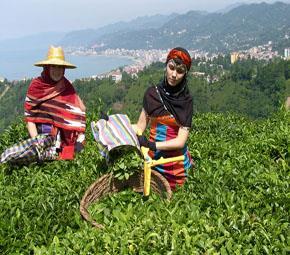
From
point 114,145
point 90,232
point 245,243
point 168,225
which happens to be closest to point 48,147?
point 114,145

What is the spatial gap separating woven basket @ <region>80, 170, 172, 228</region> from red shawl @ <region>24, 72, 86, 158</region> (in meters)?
2.24

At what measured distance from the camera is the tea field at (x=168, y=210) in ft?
10.8

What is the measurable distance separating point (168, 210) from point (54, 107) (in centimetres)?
395

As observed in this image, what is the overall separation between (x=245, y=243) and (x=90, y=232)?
1352mm

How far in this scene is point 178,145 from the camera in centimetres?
515

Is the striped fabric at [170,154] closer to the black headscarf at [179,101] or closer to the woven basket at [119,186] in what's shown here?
the black headscarf at [179,101]

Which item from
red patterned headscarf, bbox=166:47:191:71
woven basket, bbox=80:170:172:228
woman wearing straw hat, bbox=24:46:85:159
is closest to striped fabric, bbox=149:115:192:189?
woven basket, bbox=80:170:172:228

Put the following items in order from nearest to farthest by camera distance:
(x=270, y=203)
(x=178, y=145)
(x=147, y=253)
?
(x=147, y=253), (x=270, y=203), (x=178, y=145)

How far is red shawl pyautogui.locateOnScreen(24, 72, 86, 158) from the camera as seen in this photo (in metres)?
7.07

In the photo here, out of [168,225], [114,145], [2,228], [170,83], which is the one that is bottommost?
[2,228]

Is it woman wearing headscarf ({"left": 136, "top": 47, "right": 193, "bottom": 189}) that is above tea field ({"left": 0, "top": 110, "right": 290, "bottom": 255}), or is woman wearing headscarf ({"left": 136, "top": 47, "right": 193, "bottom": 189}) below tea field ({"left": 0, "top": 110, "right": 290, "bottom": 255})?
above

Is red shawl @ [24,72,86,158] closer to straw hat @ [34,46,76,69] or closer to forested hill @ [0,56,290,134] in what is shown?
→ straw hat @ [34,46,76,69]

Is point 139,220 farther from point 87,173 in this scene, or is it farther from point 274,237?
point 87,173

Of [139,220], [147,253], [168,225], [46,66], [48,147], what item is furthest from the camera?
[46,66]
